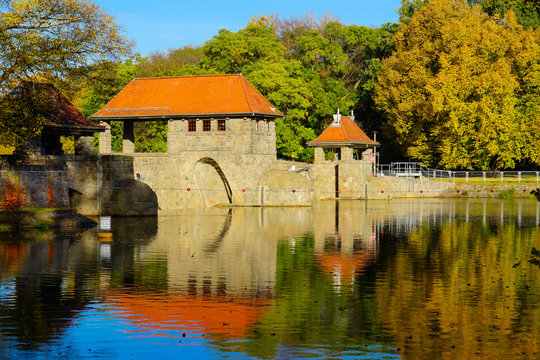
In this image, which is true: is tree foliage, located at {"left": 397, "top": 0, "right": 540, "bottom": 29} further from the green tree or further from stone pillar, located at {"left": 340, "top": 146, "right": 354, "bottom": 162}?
the green tree

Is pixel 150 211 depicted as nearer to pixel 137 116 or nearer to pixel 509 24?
pixel 137 116

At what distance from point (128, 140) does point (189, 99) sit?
199 inches

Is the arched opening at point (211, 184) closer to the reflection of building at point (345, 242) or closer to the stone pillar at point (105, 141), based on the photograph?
the stone pillar at point (105, 141)

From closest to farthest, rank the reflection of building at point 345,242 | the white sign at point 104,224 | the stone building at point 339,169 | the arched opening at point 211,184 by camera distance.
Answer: the reflection of building at point 345,242 → the white sign at point 104,224 → the arched opening at point 211,184 → the stone building at point 339,169

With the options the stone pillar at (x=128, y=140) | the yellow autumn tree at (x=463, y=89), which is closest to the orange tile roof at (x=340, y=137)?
the yellow autumn tree at (x=463, y=89)

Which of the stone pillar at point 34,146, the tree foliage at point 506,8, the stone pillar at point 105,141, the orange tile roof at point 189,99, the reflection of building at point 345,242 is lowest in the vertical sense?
the reflection of building at point 345,242

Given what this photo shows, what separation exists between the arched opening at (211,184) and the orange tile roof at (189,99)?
4040mm

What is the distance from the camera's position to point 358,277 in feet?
76.7

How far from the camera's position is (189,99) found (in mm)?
52875

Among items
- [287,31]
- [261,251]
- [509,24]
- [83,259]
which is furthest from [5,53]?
[287,31]

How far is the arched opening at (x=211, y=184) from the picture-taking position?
53328mm

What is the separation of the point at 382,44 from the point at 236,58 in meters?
18.0

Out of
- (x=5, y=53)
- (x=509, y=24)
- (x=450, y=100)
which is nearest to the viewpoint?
(x=5, y=53)

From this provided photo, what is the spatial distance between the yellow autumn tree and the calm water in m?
28.5
